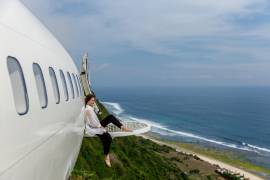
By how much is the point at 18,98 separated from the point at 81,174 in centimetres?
1662

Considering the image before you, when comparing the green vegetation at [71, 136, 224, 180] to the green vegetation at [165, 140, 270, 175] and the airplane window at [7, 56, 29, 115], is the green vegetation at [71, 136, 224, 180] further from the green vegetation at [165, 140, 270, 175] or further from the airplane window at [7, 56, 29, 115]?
the airplane window at [7, 56, 29, 115]

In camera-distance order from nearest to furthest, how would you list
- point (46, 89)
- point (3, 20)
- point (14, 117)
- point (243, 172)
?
point (14, 117) → point (3, 20) → point (46, 89) → point (243, 172)

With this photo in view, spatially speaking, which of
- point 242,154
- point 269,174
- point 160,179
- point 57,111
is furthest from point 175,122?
point 57,111

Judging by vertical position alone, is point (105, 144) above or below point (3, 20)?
below

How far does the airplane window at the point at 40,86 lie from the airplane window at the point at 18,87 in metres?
0.99

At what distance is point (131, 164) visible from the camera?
153 ft

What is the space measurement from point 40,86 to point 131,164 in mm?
39836

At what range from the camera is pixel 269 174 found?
93.6m

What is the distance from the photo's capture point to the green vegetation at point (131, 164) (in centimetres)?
3199

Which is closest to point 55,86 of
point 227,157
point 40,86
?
point 40,86

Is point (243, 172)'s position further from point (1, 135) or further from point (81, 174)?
point (1, 135)

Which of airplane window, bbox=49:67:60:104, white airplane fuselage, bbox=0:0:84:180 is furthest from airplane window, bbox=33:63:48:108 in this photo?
airplane window, bbox=49:67:60:104

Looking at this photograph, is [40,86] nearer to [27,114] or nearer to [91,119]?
[27,114]

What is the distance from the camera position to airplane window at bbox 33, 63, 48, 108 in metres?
7.40
